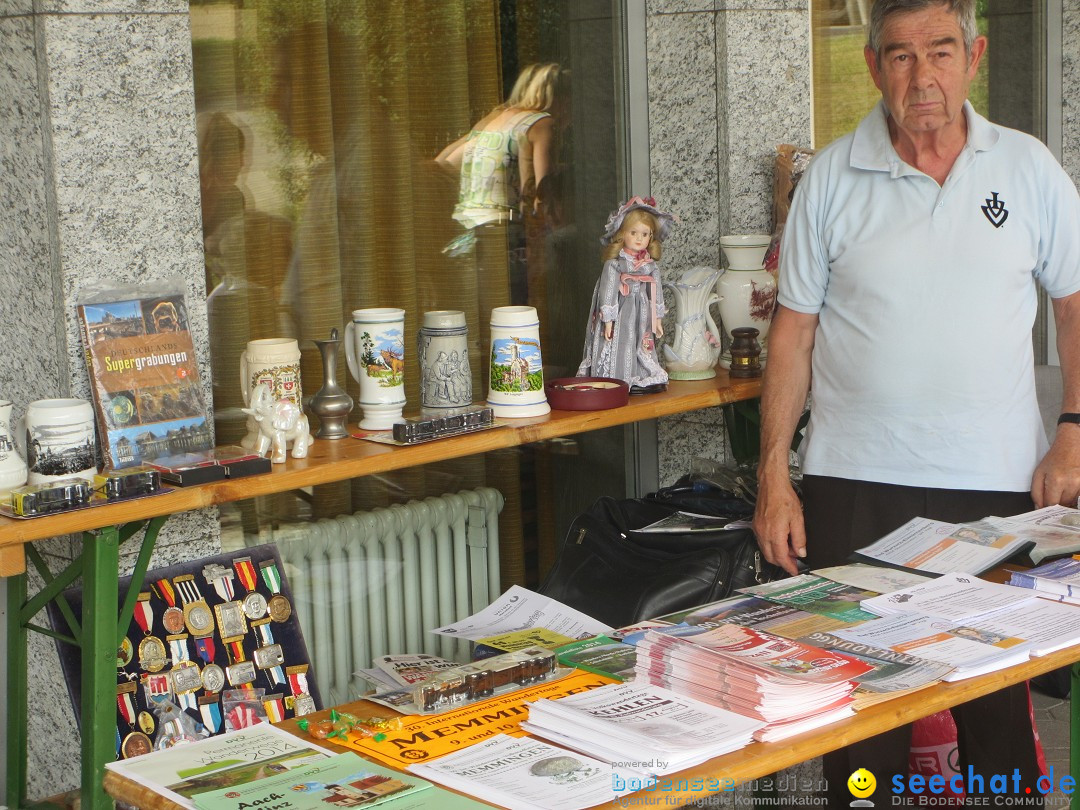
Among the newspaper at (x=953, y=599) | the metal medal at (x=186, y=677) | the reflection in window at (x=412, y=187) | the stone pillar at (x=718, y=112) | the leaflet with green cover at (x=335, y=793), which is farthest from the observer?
the stone pillar at (x=718, y=112)

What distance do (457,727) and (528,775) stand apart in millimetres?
193

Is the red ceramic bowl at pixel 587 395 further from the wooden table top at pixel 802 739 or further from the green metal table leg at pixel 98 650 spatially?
the wooden table top at pixel 802 739

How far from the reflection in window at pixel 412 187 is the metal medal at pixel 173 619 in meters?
0.46

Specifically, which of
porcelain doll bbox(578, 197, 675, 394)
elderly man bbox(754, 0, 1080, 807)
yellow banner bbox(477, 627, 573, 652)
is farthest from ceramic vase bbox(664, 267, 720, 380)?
yellow banner bbox(477, 627, 573, 652)

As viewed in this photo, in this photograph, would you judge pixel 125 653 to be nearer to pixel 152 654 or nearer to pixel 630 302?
pixel 152 654

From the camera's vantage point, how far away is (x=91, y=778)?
7.32 feet

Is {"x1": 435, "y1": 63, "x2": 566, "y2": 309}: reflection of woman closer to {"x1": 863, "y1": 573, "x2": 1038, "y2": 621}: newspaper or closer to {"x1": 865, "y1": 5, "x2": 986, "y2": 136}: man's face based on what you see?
{"x1": 865, "y1": 5, "x2": 986, "y2": 136}: man's face

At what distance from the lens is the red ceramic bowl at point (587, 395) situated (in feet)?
9.34

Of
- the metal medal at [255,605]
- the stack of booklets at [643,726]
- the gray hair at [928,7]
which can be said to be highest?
the gray hair at [928,7]

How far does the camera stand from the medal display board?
8.05ft

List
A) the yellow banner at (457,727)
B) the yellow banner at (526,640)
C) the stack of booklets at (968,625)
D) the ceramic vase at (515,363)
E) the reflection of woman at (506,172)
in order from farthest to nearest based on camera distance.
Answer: the reflection of woman at (506,172) → the ceramic vase at (515,363) → the yellow banner at (526,640) → the stack of booklets at (968,625) → the yellow banner at (457,727)

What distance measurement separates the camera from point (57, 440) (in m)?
2.27

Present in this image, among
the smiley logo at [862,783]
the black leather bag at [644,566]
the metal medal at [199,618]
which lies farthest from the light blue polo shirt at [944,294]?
the metal medal at [199,618]

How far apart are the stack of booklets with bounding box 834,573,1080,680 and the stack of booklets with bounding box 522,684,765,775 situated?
319mm
